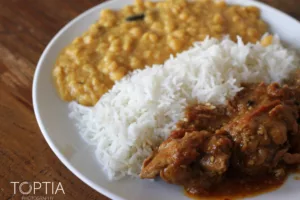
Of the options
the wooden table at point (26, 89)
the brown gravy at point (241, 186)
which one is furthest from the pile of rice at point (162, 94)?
the brown gravy at point (241, 186)

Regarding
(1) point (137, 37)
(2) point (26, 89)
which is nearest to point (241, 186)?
(1) point (137, 37)

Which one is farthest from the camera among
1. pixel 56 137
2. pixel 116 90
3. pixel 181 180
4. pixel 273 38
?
pixel 273 38

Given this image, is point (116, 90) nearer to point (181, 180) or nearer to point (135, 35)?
point (135, 35)

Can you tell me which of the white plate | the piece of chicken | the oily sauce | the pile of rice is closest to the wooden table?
the white plate

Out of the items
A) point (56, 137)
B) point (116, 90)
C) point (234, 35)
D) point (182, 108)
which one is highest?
point (234, 35)

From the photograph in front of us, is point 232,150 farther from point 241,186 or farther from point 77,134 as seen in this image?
point 77,134

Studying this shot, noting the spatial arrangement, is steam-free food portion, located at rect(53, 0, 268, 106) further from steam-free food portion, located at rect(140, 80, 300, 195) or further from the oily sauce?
the oily sauce

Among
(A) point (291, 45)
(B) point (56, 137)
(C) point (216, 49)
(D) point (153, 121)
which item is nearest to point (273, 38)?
(A) point (291, 45)
